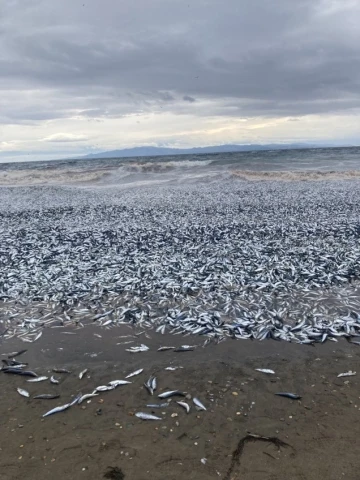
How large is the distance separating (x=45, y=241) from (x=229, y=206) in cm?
1040

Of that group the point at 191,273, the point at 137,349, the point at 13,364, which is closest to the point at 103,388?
the point at 137,349

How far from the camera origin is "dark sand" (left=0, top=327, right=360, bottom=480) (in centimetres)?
405

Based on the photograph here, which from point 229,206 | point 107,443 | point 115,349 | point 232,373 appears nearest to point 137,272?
point 115,349

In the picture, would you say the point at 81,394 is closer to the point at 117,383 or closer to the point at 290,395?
the point at 117,383

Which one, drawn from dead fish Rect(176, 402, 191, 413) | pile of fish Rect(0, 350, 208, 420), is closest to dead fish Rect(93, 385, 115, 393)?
pile of fish Rect(0, 350, 208, 420)

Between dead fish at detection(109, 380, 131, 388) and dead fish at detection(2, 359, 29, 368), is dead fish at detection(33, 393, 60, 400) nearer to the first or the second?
dead fish at detection(109, 380, 131, 388)

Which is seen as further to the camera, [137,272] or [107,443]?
[137,272]

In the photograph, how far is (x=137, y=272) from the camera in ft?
33.5

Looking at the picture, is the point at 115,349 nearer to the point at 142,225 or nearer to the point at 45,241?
the point at 45,241

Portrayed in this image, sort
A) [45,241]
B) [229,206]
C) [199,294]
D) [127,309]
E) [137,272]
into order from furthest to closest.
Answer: [229,206], [45,241], [137,272], [199,294], [127,309]

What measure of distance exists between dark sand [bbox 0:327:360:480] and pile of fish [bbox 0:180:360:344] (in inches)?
32.2

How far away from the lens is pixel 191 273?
1003cm

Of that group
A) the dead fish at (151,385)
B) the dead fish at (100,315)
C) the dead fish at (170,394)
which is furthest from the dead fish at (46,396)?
the dead fish at (100,315)

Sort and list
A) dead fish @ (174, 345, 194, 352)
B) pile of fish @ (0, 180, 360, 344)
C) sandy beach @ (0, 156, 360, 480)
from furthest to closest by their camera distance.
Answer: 1. pile of fish @ (0, 180, 360, 344)
2. dead fish @ (174, 345, 194, 352)
3. sandy beach @ (0, 156, 360, 480)
